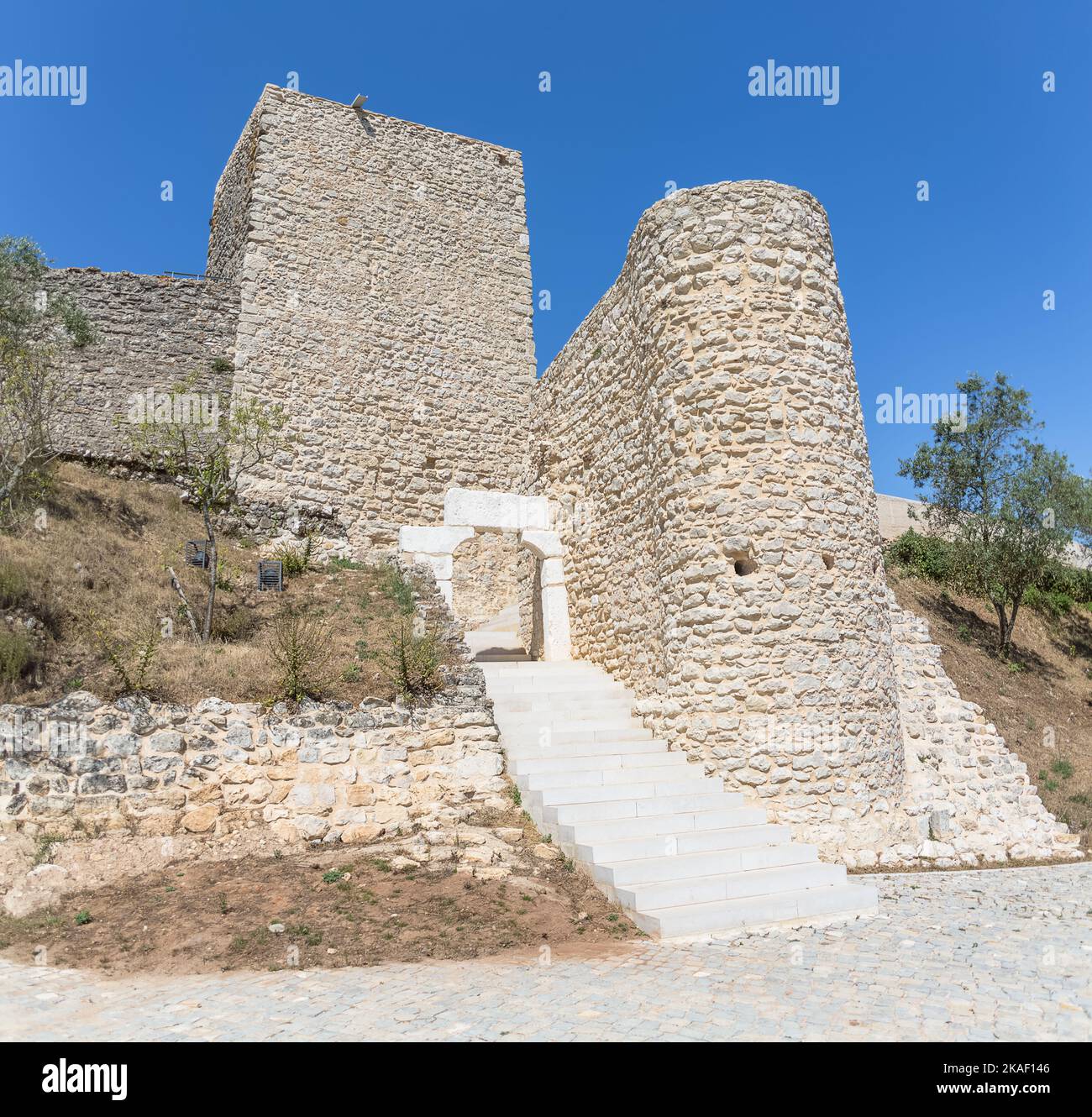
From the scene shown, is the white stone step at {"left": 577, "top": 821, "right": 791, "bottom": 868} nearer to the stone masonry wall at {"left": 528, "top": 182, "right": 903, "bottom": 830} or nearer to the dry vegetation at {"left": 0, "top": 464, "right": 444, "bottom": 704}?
the stone masonry wall at {"left": 528, "top": 182, "right": 903, "bottom": 830}

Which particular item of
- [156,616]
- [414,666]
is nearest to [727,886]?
[414,666]

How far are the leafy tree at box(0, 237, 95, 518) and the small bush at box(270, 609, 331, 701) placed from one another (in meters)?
3.66

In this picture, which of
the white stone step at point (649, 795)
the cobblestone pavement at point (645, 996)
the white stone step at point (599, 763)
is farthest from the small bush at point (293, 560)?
the cobblestone pavement at point (645, 996)

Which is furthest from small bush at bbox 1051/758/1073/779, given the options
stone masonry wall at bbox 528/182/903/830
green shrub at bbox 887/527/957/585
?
green shrub at bbox 887/527/957/585

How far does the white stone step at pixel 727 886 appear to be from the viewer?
621 centimetres

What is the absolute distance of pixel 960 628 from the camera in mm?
16672

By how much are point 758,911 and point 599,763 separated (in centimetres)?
249

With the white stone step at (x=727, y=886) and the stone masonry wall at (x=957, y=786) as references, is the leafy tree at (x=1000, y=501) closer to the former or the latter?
the stone masonry wall at (x=957, y=786)

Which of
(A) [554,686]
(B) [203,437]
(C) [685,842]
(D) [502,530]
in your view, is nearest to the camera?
(C) [685,842]

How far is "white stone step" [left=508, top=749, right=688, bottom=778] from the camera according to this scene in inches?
320

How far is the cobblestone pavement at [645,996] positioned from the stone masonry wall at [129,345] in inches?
396

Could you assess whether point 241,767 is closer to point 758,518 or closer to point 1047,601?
point 758,518

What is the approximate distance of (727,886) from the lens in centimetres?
650
